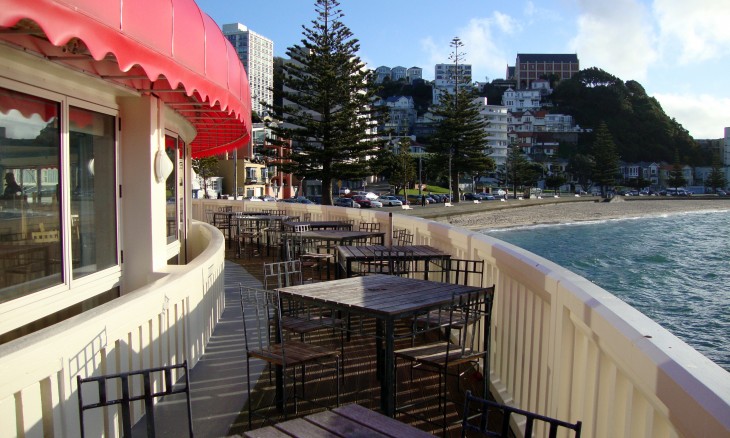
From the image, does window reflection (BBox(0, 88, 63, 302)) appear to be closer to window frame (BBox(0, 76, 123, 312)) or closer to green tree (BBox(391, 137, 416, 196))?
window frame (BBox(0, 76, 123, 312))

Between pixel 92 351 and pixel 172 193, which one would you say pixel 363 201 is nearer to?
pixel 172 193

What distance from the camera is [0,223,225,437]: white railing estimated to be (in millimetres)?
2002

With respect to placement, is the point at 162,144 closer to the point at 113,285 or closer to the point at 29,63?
the point at 113,285

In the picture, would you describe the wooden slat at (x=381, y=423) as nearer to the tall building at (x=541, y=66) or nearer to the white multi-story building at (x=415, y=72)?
the tall building at (x=541, y=66)

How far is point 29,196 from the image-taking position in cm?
347

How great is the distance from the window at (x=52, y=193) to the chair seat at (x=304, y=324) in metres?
1.45

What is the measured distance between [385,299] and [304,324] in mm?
940

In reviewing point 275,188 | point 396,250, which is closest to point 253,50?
point 275,188

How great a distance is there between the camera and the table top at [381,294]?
3.25 metres

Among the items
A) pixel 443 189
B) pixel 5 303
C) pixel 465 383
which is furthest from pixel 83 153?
pixel 443 189

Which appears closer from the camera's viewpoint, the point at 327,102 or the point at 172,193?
the point at 172,193

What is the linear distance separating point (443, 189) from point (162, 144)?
2674 inches

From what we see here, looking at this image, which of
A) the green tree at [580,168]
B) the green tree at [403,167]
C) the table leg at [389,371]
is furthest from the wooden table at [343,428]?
the green tree at [580,168]

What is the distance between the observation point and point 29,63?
3299 millimetres
